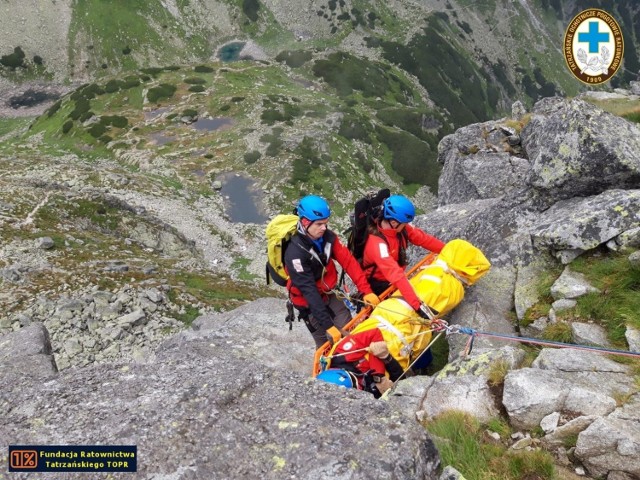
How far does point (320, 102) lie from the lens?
3199 inches

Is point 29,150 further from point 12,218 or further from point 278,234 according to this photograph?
point 278,234

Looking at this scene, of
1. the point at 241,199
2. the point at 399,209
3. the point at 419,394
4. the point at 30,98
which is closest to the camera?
the point at 419,394

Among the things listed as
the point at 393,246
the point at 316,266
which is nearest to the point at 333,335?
the point at 316,266

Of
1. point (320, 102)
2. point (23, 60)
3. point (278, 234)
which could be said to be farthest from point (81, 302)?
point (23, 60)

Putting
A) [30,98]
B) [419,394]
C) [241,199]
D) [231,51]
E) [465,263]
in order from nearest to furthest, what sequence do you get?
[419,394], [465,263], [241,199], [30,98], [231,51]

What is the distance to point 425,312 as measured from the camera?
9961mm

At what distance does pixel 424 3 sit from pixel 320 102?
97051mm

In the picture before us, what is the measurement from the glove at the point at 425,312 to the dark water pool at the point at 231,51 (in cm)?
11641

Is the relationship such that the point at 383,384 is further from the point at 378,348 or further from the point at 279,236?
the point at 279,236

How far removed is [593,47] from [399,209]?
29510 millimetres

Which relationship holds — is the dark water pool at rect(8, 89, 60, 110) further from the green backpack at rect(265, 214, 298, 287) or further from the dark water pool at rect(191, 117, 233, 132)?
the green backpack at rect(265, 214, 298, 287)

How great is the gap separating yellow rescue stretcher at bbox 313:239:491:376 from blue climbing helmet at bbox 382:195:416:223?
5.22 ft

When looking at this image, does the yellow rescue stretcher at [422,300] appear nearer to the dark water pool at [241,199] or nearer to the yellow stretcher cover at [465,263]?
the yellow stretcher cover at [465,263]

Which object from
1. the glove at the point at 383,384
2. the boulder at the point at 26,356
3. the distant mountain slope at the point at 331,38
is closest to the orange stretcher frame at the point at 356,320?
the glove at the point at 383,384
